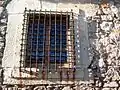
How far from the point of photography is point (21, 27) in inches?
209

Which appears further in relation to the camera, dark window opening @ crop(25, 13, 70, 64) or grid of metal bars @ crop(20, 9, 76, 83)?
dark window opening @ crop(25, 13, 70, 64)

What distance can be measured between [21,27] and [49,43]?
513 millimetres

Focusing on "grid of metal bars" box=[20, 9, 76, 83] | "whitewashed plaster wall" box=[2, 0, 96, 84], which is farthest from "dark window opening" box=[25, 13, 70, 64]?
"whitewashed plaster wall" box=[2, 0, 96, 84]

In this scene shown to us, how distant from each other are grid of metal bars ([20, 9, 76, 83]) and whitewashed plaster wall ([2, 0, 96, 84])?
8cm

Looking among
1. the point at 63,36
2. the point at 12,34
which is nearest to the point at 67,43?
the point at 63,36

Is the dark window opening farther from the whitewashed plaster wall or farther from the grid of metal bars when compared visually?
the whitewashed plaster wall

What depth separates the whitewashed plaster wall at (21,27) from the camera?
196 inches

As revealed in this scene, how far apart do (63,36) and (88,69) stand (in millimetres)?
687

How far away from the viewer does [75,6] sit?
556cm

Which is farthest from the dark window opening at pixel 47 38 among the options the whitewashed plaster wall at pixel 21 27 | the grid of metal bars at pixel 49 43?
the whitewashed plaster wall at pixel 21 27

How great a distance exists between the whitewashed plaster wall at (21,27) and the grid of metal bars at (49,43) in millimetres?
84

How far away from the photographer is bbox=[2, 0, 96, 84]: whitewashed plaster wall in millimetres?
4969

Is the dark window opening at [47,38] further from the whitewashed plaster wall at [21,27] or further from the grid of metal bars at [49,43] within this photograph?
the whitewashed plaster wall at [21,27]

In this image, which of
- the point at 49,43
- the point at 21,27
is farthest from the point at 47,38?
the point at 21,27
